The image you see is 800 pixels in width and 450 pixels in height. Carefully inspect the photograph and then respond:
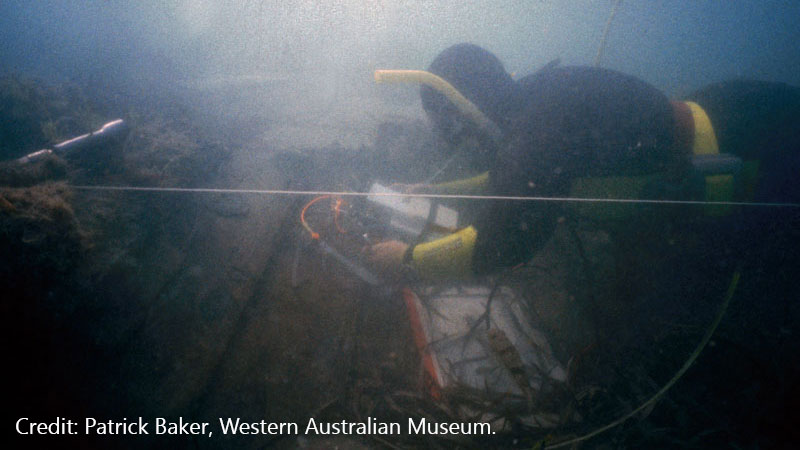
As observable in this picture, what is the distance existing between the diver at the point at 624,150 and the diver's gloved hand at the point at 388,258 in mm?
548

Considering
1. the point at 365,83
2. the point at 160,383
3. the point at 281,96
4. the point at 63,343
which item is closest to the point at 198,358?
the point at 160,383

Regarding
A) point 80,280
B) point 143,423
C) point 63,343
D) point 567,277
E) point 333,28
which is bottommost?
point 143,423

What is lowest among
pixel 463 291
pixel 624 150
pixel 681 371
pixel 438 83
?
pixel 463 291

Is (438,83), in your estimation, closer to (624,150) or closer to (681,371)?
(624,150)

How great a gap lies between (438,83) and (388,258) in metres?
1.49

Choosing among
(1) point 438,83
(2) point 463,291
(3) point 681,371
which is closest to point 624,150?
(1) point 438,83

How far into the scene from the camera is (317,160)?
6.05 metres

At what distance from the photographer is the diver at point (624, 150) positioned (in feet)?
5.67

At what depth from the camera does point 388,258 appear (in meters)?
2.51

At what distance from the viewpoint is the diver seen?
5.67ft

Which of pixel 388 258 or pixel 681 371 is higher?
pixel 388 258

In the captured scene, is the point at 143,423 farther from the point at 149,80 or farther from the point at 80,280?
the point at 149,80

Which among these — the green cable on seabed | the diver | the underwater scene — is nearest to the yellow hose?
the underwater scene

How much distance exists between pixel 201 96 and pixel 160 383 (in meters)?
12.4
